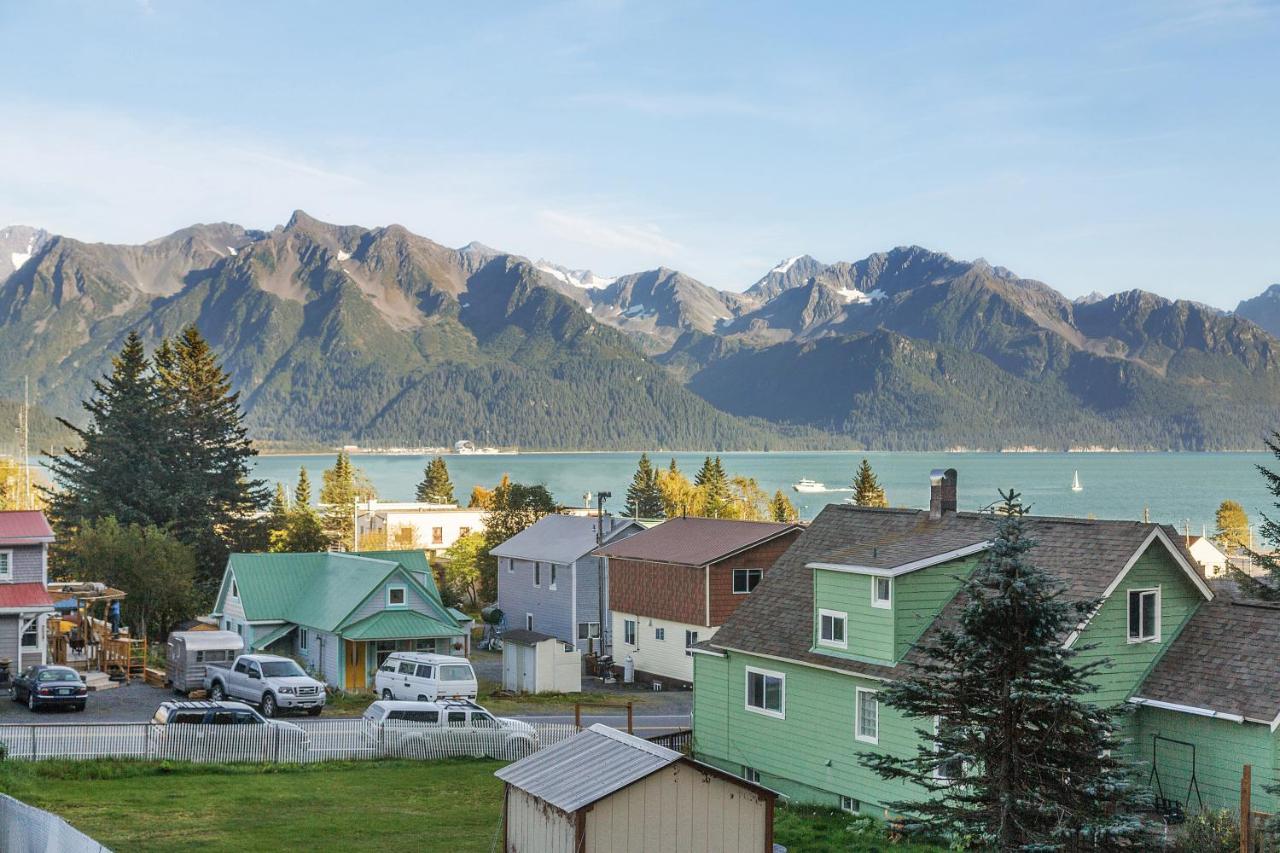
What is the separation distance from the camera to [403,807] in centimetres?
2773

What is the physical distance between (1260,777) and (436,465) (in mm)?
145723

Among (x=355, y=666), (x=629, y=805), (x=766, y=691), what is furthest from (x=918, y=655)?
(x=355, y=666)

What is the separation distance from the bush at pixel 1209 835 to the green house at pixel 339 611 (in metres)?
31.7

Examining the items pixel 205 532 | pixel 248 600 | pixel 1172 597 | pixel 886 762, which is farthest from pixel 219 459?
pixel 886 762

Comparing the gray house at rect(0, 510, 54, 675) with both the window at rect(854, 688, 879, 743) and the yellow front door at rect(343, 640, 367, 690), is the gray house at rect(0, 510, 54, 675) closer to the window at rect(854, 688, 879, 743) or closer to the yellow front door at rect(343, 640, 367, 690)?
the yellow front door at rect(343, 640, 367, 690)

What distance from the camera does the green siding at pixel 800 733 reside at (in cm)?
2958

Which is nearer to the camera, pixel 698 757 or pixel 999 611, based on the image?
pixel 999 611

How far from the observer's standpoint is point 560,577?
210ft

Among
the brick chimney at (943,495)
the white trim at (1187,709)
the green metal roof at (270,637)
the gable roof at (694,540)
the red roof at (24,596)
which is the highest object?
the brick chimney at (943,495)

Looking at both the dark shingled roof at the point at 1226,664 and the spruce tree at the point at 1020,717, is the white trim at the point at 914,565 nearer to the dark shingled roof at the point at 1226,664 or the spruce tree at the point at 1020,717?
the dark shingled roof at the point at 1226,664

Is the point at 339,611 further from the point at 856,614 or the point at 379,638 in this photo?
the point at 856,614

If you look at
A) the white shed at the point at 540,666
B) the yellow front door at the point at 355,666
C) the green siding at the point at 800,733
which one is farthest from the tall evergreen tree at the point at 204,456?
the green siding at the point at 800,733

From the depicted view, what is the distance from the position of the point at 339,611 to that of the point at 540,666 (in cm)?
766

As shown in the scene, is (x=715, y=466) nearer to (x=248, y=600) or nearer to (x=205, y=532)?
(x=205, y=532)
